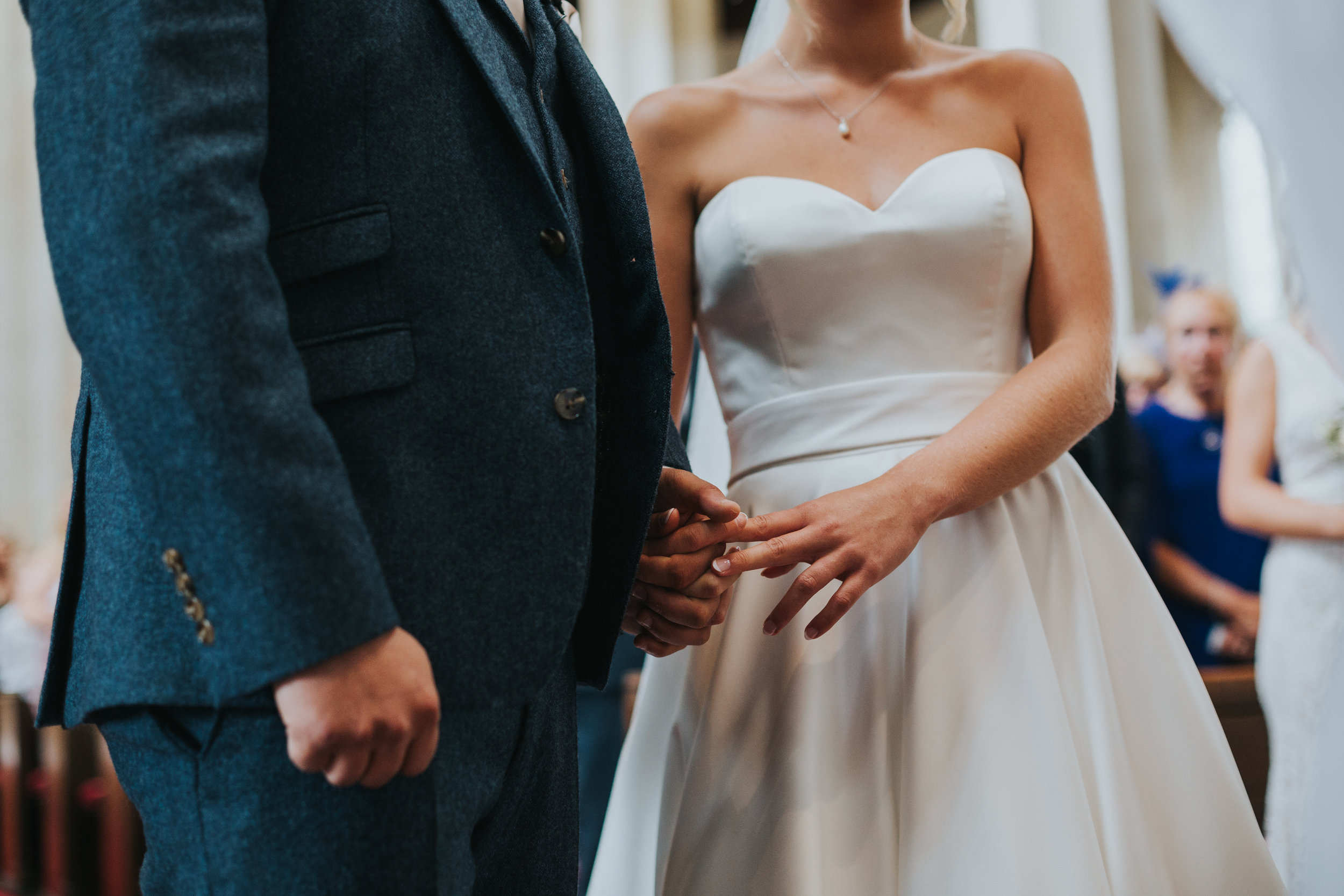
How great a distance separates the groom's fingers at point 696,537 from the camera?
3.97 feet

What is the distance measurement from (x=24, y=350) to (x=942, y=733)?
9.32 meters

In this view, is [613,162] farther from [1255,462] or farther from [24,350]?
[24,350]

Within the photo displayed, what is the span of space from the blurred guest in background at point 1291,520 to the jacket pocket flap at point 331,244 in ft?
9.02

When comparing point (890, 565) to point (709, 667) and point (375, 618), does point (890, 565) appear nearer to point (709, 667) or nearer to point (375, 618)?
point (709, 667)

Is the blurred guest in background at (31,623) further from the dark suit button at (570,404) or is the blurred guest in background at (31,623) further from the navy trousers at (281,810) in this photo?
the dark suit button at (570,404)

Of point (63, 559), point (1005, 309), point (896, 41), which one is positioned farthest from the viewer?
point (896, 41)

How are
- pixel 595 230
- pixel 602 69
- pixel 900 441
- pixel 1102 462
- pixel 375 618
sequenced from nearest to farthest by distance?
1. pixel 375 618
2. pixel 595 230
3. pixel 900 441
4. pixel 1102 462
5. pixel 602 69

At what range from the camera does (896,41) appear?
5.45ft

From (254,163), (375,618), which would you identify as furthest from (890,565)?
(254,163)

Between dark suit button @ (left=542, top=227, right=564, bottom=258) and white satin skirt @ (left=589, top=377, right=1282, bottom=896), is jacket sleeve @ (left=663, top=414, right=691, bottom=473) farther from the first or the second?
dark suit button @ (left=542, top=227, right=564, bottom=258)

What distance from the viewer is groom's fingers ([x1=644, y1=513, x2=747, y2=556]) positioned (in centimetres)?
121

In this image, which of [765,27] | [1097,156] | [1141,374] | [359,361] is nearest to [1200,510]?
[1141,374]

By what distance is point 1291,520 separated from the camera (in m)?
3.04

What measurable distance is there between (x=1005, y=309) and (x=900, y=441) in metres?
0.27
